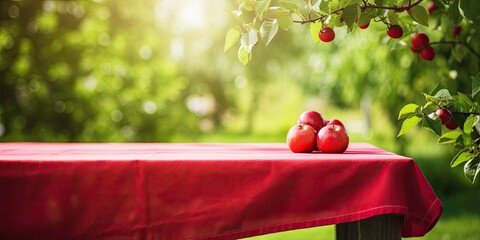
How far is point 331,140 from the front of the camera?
2488mm

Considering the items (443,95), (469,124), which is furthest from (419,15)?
(469,124)

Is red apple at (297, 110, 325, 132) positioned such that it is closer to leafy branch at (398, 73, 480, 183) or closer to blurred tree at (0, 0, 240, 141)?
leafy branch at (398, 73, 480, 183)

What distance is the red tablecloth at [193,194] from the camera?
2.18 meters

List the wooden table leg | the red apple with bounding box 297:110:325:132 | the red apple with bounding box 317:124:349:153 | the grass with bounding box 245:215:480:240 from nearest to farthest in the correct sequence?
the wooden table leg < the red apple with bounding box 317:124:349:153 < the red apple with bounding box 297:110:325:132 < the grass with bounding box 245:215:480:240

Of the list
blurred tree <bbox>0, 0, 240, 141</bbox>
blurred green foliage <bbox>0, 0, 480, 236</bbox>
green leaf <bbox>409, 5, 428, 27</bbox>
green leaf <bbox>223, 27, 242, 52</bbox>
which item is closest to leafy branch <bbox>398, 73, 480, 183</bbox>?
green leaf <bbox>409, 5, 428, 27</bbox>

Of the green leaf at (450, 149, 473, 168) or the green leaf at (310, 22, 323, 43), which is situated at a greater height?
the green leaf at (310, 22, 323, 43)

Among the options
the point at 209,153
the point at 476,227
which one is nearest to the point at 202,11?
the point at 476,227

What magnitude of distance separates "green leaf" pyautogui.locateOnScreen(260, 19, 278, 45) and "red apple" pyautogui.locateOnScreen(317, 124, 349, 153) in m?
0.52

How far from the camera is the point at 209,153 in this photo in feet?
8.24

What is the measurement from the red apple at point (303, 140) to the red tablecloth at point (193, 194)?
0.30 m

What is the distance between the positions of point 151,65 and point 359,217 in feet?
21.5

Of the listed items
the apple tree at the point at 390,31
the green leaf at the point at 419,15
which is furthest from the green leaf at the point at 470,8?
the green leaf at the point at 419,15

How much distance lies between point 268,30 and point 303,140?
1.82 feet

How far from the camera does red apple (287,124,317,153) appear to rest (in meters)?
2.53
